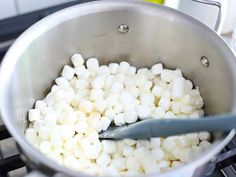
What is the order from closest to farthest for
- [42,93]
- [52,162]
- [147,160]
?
1. [52,162]
2. [147,160]
3. [42,93]

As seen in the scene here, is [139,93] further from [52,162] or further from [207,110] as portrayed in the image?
[52,162]

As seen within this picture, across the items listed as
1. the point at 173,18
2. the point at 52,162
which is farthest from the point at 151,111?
the point at 52,162

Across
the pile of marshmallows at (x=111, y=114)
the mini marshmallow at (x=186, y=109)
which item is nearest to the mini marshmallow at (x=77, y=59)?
the pile of marshmallows at (x=111, y=114)

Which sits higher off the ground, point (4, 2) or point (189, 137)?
point (4, 2)

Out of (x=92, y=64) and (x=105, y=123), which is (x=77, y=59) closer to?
(x=92, y=64)

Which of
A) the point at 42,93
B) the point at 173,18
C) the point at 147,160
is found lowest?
the point at 147,160

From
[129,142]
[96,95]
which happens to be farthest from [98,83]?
[129,142]

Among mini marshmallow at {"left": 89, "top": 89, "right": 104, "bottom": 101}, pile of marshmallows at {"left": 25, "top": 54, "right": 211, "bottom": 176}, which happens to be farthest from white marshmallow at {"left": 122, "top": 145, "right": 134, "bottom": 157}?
mini marshmallow at {"left": 89, "top": 89, "right": 104, "bottom": 101}
